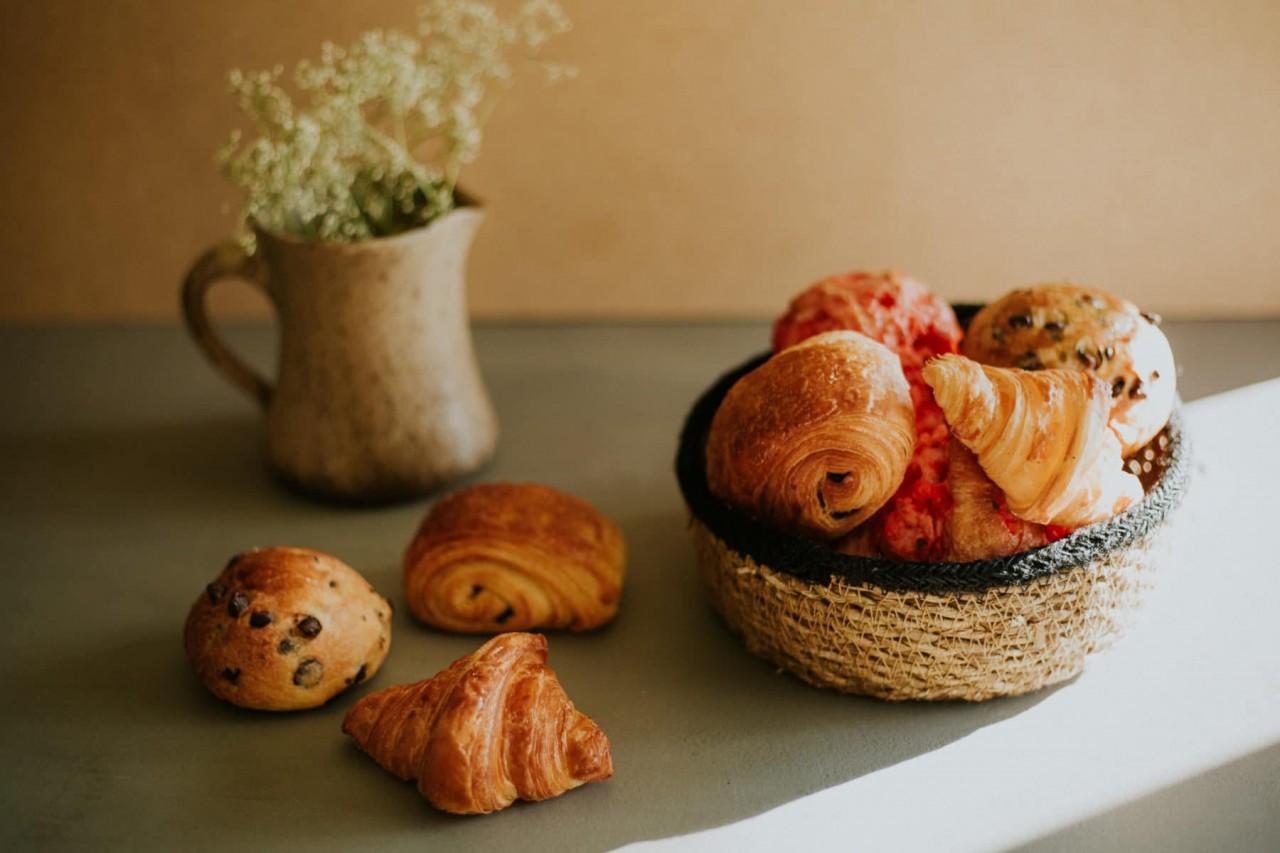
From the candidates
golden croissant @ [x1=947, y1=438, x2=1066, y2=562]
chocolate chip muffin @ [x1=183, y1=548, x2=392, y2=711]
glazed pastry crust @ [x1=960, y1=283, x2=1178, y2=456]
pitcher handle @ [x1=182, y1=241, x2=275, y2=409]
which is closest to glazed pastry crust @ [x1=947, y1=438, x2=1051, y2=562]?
golden croissant @ [x1=947, y1=438, x2=1066, y2=562]

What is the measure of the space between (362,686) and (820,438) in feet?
1.31

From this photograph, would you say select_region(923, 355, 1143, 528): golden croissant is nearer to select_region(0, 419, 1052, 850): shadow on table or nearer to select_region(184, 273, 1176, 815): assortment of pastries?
select_region(184, 273, 1176, 815): assortment of pastries

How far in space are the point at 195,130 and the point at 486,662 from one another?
93cm

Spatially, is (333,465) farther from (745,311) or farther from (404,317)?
(745,311)

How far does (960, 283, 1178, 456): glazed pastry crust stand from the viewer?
80 cm

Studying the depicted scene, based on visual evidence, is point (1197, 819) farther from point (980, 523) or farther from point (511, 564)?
point (511, 564)

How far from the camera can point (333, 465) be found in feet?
3.49

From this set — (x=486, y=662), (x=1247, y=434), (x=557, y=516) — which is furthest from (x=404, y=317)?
(x=1247, y=434)

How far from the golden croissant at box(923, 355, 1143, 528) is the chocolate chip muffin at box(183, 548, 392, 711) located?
45cm

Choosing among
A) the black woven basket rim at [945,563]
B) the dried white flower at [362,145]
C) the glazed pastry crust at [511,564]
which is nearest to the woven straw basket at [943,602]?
the black woven basket rim at [945,563]

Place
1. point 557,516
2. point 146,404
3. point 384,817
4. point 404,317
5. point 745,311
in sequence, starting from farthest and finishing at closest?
point 745,311 → point 146,404 → point 404,317 → point 557,516 → point 384,817

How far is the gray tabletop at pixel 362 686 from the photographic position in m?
0.74

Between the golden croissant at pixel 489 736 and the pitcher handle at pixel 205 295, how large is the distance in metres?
0.46

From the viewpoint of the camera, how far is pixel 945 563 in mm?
739
